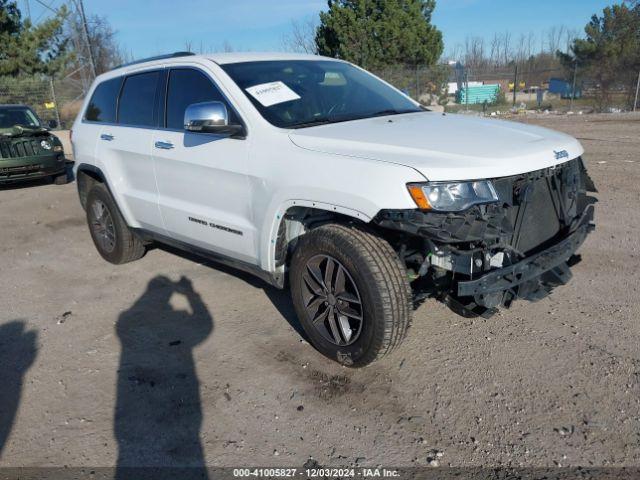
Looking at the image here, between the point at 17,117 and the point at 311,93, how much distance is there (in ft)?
29.7

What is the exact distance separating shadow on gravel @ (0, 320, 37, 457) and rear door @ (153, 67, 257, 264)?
4.55ft

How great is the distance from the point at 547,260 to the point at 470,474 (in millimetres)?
1325

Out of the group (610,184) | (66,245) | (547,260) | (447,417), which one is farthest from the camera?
(610,184)

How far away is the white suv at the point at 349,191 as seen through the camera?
284 cm

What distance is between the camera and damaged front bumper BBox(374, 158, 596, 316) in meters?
2.78

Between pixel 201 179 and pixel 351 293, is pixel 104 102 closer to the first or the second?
pixel 201 179

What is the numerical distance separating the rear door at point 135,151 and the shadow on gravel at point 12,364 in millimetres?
1339

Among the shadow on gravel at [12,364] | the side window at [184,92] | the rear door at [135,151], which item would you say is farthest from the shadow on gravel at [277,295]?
the shadow on gravel at [12,364]

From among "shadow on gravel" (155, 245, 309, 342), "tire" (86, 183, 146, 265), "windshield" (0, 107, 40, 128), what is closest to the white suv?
"shadow on gravel" (155, 245, 309, 342)

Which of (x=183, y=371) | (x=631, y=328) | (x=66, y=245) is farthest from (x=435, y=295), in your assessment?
(x=66, y=245)

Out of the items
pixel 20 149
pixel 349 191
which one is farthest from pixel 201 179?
pixel 20 149

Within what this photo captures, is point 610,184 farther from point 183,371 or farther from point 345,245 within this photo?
point 183,371

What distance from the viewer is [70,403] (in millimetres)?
3246

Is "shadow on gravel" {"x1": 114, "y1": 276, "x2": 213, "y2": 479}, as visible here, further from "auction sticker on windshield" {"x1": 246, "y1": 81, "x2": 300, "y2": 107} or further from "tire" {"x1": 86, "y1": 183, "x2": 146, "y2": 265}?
"auction sticker on windshield" {"x1": 246, "y1": 81, "x2": 300, "y2": 107}
